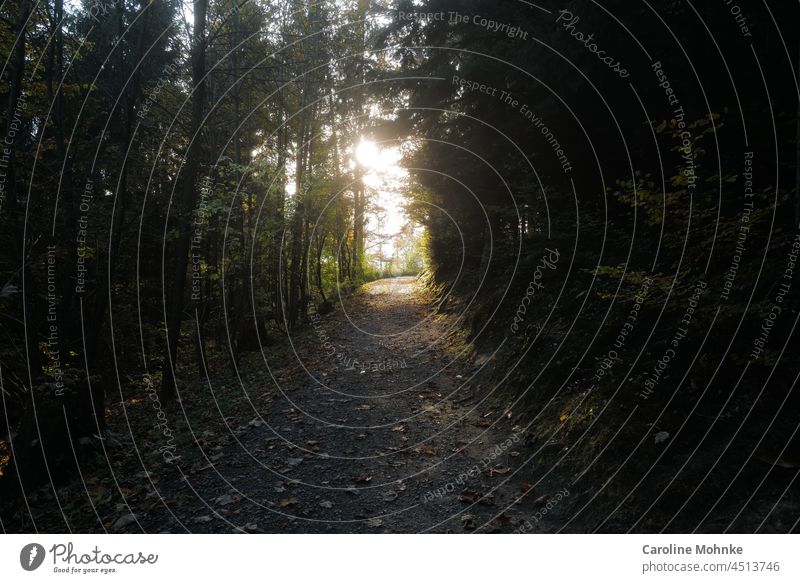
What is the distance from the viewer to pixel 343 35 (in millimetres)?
14828

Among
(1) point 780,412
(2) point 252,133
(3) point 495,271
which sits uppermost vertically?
(2) point 252,133

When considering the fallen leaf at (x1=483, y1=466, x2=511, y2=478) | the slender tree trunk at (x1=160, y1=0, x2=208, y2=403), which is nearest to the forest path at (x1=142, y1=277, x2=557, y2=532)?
the fallen leaf at (x1=483, y1=466, x2=511, y2=478)

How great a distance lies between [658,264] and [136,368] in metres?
17.4

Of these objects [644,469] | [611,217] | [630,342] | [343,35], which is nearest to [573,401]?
[630,342]
